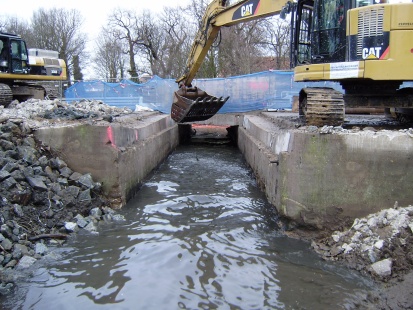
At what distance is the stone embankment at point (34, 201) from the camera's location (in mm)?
4664

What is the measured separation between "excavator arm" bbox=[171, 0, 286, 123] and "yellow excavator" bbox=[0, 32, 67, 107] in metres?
5.42

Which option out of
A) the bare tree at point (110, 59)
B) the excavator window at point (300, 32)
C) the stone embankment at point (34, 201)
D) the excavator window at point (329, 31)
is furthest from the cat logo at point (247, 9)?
the bare tree at point (110, 59)

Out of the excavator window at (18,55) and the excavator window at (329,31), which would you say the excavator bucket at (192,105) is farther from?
the excavator window at (18,55)

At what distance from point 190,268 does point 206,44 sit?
9119 mm

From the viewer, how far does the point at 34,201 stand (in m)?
5.57

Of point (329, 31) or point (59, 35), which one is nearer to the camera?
point (329, 31)

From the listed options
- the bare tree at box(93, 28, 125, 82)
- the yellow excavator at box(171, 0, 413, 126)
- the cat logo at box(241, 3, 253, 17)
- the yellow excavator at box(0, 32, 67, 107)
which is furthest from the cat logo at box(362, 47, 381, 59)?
the bare tree at box(93, 28, 125, 82)

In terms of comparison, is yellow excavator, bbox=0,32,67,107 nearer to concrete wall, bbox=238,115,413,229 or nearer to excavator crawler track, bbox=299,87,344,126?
excavator crawler track, bbox=299,87,344,126

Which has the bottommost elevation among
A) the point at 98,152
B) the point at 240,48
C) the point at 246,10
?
the point at 98,152

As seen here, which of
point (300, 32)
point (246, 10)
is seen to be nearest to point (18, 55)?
point (246, 10)

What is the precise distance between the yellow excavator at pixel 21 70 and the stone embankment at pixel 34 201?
675 cm

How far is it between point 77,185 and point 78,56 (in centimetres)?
3877

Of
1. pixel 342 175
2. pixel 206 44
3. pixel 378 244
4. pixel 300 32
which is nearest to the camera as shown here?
pixel 378 244

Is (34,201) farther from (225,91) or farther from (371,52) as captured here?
(225,91)
